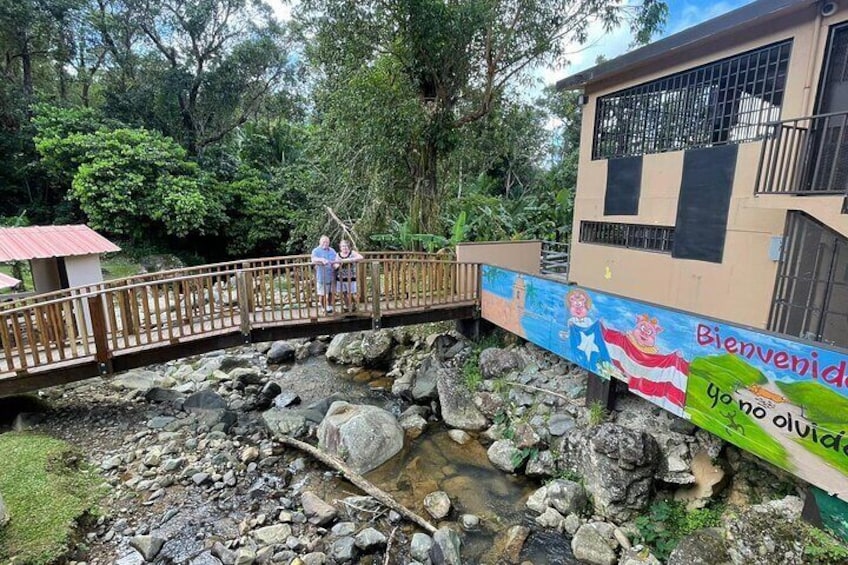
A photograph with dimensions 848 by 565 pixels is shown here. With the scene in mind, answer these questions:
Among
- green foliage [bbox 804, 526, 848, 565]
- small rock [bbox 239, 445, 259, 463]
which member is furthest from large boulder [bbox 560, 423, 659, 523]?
small rock [bbox 239, 445, 259, 463]

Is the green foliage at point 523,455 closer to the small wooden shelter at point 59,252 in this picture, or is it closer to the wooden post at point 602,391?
the wooden post at point 602,391

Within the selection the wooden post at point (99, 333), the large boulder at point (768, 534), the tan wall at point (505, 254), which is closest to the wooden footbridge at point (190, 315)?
the wooden post at point (99, 333)

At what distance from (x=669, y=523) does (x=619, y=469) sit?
0.80 m

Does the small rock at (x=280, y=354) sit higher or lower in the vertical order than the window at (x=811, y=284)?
lower

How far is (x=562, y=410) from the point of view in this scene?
24.4ft

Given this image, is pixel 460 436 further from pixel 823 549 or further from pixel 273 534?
pixel 823 549

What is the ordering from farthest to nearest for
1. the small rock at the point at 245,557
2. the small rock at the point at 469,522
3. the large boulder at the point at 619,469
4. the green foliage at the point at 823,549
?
the small rock at the point at 469,522 → the large boulder at the point at 619,469 → the small rock at the point at 245,557 → the green foliage at the point at 823,549

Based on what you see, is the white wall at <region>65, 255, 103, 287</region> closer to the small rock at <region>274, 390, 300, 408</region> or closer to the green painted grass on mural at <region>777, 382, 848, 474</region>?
the small rock at <region>274, 390, 300, 408</region>

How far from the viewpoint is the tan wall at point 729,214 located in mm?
5766

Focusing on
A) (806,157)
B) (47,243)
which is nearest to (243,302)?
(47,243)

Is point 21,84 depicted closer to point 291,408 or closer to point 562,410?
point 291,408

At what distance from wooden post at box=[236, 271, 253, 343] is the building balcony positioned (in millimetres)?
8131

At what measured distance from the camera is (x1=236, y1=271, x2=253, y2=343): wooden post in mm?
7634

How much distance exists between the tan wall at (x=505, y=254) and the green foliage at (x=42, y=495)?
25.2ft
